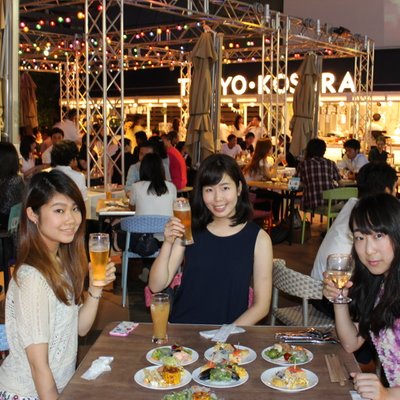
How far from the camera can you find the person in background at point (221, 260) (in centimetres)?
Answer: 309

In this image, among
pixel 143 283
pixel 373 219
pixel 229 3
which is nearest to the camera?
pixel 373 219

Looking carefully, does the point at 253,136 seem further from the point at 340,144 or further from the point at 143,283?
the point at 143,283

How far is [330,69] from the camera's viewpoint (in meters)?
16.8

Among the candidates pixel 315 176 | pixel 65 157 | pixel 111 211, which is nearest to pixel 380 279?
pixel 111 211

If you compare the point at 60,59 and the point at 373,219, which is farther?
the point at 60,59

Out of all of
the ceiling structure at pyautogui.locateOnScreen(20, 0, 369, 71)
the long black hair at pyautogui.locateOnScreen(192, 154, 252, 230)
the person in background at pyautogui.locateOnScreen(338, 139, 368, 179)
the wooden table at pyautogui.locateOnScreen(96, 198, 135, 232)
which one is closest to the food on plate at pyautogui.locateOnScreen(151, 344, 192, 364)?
the long black hair at pyautogui.locateOnScreen(192, 154, 252, 230)

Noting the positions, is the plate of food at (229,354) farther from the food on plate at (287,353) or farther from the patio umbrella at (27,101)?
the patio umbrella at (27,101)

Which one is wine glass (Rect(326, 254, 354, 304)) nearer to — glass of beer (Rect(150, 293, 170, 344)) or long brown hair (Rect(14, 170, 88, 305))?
glass of beer (Rect(150, 293, 170, 344))

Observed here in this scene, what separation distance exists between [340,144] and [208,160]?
44.6 feet

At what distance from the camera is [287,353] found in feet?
7.79

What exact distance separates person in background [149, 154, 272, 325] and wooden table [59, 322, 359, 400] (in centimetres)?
41

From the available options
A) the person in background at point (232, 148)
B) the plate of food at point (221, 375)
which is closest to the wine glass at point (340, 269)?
the plate of food at point (221, 375)

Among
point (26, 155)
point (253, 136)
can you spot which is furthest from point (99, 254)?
point (253, 136)

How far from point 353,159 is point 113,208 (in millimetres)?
5367
